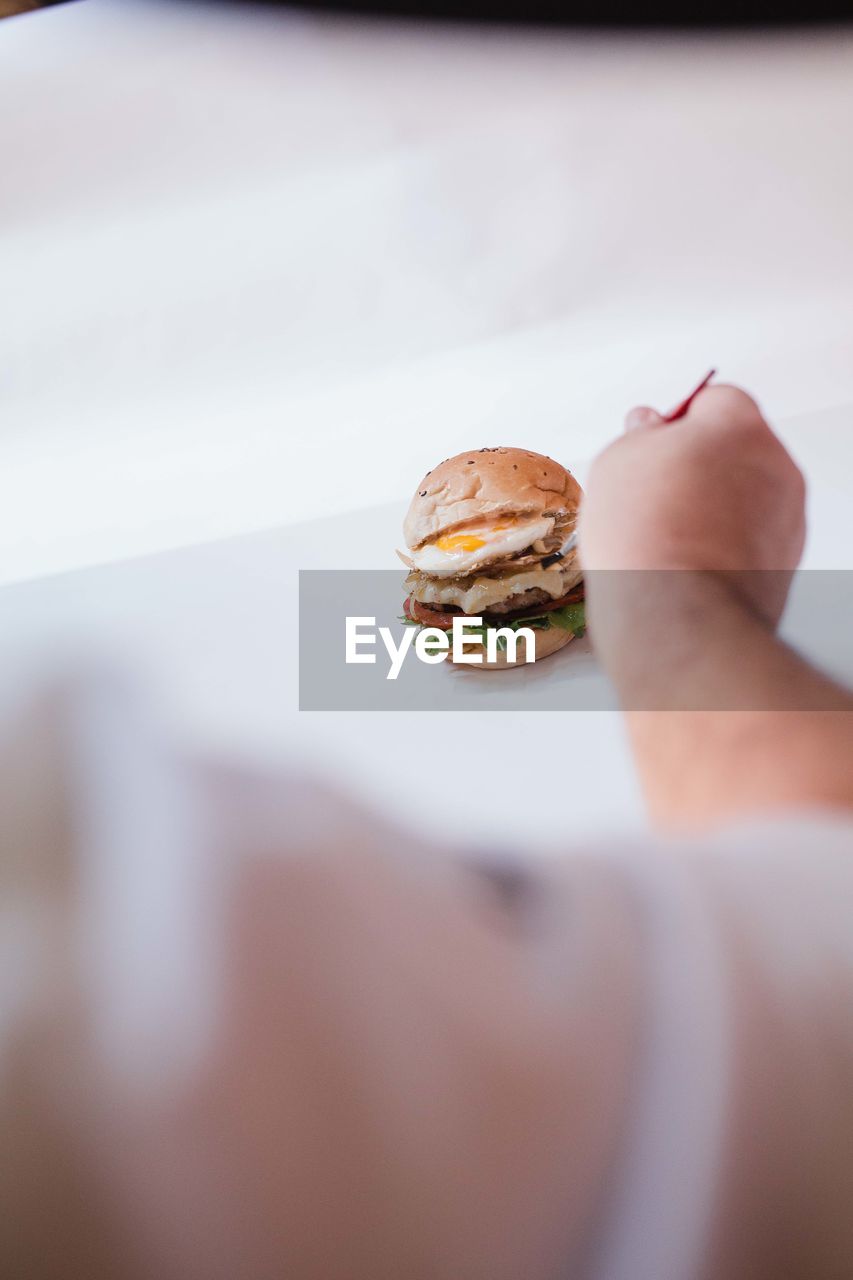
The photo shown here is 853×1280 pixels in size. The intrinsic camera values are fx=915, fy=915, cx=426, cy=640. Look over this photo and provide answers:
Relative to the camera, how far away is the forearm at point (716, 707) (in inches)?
17.7

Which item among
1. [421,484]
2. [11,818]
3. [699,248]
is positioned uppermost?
[699,248]

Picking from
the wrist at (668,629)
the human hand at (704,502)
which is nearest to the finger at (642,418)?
the human hand at (704,502)

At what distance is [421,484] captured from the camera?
1.27 m

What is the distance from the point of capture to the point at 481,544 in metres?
1.21

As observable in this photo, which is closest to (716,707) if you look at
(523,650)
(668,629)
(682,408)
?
(668,629)

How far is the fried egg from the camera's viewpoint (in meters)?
→ 1.20

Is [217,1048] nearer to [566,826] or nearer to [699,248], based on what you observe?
[566,826]

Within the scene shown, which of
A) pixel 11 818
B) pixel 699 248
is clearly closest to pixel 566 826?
pixel 11 818

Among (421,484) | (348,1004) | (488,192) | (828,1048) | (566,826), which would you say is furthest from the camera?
(421,484)

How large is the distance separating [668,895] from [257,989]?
0.24 meters

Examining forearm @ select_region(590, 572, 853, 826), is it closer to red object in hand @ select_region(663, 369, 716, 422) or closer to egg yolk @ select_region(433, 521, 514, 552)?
red object in hand @ select_region(663, 369, 716, 422)

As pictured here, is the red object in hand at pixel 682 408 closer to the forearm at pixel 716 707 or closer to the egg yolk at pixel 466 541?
the forearm at pixel 716 707

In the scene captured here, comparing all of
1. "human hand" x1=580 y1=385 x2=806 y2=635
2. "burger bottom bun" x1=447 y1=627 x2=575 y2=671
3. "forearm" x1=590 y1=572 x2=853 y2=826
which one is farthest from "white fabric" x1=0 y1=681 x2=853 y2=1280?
"burger bottom bun" x1=447 y1=627 x2=575 y2=671

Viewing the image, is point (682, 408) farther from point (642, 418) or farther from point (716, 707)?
point (716, 707)
